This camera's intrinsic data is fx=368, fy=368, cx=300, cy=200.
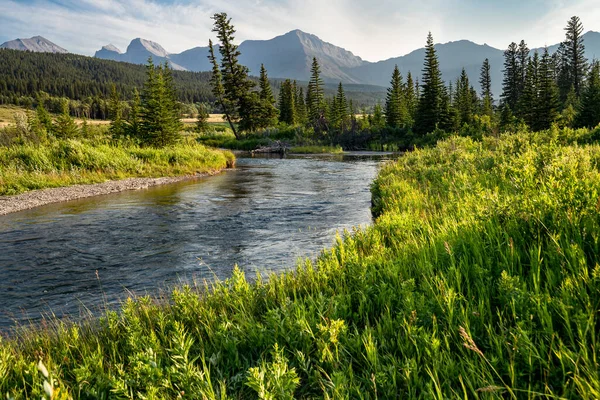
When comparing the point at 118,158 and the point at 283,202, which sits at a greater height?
the point at 118,158

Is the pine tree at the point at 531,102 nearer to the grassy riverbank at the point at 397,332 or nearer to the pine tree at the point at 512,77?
the pine tree at the point at 512,77

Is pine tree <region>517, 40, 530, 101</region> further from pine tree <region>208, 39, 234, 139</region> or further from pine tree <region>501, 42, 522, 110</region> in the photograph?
pine tree <region>208, 39, 234, 139</region>

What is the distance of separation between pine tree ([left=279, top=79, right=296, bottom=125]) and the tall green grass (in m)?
64.5

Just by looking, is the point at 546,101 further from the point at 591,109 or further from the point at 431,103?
the point at 431,103

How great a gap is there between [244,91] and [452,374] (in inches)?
2587

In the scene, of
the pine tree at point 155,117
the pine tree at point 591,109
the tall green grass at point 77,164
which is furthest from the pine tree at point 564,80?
the tall green grass at point 77,164

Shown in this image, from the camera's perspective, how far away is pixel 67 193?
15.8 metres

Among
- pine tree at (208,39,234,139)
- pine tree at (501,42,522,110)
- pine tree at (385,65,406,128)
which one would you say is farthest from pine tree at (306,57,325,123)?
pine tree at (501,42,522,110)

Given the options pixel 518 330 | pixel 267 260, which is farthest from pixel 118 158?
pixel 518 330

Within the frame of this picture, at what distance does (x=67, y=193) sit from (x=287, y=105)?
7800 centimetres

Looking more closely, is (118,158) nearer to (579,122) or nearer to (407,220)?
(407,220)

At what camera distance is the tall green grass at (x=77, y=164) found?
16.6 m

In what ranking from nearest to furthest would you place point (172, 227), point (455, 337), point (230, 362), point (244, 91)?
point (455, 337), point (230, 362), point (172, 227), point (244, 91)

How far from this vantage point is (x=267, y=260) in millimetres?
7473
